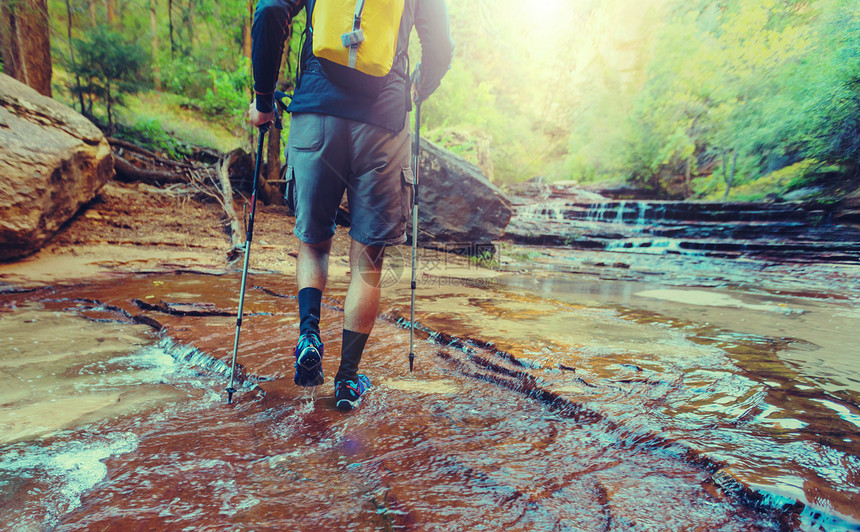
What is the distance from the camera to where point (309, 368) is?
1631 mm

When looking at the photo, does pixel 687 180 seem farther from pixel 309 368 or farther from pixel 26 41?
pixel 26 41

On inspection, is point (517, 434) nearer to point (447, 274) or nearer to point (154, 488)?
point (154, 488)

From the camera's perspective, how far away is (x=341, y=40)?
1577 millimetres

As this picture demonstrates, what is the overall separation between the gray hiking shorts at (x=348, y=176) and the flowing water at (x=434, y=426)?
28.2 inches

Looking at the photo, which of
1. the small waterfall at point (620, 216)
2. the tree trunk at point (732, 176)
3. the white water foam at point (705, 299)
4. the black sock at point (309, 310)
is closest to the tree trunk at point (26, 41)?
the black sock at point (309, 310)

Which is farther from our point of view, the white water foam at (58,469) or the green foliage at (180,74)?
the green foliage at (180,74)

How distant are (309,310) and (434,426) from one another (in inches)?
28.4

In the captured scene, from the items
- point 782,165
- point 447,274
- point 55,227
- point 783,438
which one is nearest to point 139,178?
point 55,227

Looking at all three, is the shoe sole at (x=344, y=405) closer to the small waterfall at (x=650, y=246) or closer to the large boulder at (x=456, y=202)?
the large boulder at (x=456, y=202)

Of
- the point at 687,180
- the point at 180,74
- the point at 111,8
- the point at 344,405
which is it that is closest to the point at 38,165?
the point at 344,405

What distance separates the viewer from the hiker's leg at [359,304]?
1.65 m

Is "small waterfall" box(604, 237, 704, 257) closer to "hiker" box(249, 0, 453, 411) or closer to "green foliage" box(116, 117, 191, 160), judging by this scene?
"hiker" box(249, 0, 453, 411)

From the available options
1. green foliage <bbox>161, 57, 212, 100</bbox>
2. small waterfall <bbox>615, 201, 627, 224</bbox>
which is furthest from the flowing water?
small waterfall <bbox>615, 201, 627, 224</bbox>

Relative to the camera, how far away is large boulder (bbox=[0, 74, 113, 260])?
3992 millimetres
